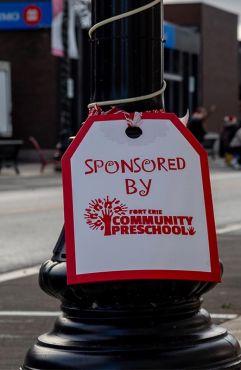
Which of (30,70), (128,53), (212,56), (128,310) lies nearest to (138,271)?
(128,310)

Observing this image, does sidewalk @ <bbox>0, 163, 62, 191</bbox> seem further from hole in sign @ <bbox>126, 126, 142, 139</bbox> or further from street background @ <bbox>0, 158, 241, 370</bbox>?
hole in sign @ <bbox>126, 126, 142, 139</bbox>

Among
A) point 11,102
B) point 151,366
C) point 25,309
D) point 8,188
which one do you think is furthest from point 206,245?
point 11,102

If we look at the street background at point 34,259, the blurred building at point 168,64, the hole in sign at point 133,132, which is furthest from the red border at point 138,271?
the blurred building at point 168,64

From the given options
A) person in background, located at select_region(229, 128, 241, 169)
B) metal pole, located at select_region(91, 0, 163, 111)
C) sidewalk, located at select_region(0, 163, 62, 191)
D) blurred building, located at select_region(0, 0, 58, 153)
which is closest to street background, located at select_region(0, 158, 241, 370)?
sidewalk, located at select_region(0, 163, 62, 191)

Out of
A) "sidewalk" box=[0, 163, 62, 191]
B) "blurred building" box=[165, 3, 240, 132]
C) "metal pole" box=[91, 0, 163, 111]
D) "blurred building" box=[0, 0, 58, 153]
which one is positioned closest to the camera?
"metal pole" box=[91, 0, 163, 111]

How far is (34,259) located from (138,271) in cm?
865

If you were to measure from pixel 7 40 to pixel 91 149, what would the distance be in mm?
40706

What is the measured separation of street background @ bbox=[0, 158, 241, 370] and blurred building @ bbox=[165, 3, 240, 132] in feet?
107

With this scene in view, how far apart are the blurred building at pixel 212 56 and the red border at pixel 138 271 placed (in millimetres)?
52027

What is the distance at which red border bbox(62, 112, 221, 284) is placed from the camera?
4.24 m

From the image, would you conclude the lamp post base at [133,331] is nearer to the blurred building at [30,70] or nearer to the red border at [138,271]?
the red border at [138,271]

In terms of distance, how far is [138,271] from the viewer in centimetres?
424

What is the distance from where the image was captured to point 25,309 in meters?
9.18

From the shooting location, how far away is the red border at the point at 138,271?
4.24 m
